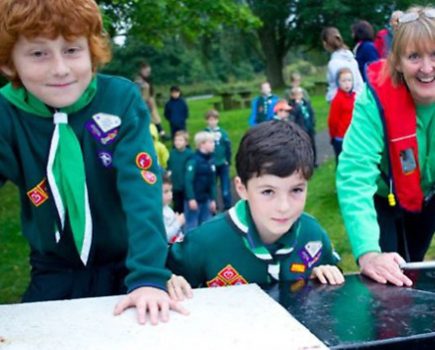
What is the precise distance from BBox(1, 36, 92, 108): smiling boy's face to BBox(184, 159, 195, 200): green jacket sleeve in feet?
15.8

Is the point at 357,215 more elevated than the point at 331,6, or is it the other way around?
the point at 331,6

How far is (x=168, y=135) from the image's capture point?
54.7 ft

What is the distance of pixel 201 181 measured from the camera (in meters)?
6.75

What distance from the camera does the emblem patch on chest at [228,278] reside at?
79.2 inches

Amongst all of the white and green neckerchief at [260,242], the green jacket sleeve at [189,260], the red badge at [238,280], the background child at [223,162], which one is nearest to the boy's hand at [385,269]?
the white and green neckerchief at [260,242]

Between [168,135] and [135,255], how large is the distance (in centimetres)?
1506

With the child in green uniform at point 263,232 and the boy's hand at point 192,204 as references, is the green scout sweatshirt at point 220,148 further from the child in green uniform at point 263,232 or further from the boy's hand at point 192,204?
the child in green uniform at point 263,232

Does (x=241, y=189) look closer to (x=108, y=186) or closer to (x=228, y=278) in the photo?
(x=228, y=278)

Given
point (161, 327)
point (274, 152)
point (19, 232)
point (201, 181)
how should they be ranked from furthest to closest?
point (19, 232) → point (201, 181) → point (274, 152) → point (161, 327)

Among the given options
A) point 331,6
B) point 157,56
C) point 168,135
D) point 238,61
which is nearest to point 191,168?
point 331,6

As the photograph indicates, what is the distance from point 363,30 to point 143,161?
5299 mm

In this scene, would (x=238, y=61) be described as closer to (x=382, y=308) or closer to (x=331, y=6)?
(x=331, y=6)

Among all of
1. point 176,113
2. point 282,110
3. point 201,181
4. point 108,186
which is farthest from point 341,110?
point 176,113

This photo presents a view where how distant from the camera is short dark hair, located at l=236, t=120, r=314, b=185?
6.51 feet
